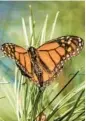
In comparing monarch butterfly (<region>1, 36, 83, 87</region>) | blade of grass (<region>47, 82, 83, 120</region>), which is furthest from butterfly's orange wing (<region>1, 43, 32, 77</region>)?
blade of grass (<region>47, 82, 83, 120</region>)

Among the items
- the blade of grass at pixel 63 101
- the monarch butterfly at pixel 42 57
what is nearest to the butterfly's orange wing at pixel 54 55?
the monarch butterfly at pixel 42 57

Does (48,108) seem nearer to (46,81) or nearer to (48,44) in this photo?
(46,81)

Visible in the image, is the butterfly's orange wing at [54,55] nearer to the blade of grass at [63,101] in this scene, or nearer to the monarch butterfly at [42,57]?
the monarch butterfly at [42,57]

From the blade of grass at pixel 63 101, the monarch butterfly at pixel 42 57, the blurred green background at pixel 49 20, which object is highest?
the blurred green background at pixel 49 20

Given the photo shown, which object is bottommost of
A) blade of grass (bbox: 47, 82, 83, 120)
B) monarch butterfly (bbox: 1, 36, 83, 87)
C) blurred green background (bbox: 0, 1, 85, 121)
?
blade of grass (bbox: 47, 82, 83, 120)

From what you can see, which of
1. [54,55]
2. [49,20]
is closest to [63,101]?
[54,55]

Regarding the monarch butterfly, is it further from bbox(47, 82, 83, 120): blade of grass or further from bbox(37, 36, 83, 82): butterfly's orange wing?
bbox(47, 82, 83, 120): blade of grass

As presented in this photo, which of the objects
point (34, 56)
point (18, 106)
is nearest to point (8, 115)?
point (18, 106)

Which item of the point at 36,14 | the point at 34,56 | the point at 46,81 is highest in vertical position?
the point at 36,14
